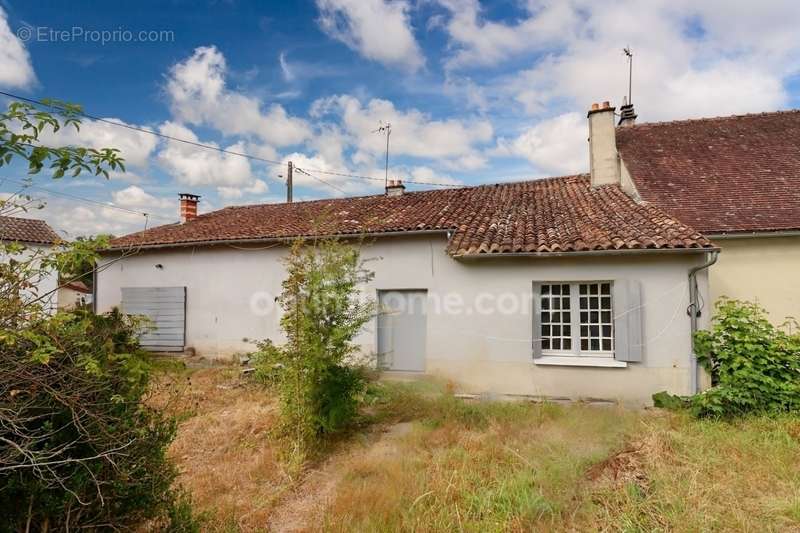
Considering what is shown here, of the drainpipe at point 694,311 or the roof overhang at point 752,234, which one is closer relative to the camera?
the drainpipe at point 694,311

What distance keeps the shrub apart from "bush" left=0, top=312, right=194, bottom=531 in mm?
2841

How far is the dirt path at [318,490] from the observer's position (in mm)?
4684

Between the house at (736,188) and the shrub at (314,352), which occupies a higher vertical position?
the house at (736,188)

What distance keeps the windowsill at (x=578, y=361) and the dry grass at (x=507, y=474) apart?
994 millimetres

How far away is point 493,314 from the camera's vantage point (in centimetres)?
957

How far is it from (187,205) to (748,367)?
1834 centimetres

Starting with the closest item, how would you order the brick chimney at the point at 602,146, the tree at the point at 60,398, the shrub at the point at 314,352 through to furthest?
the tree at the point at 60,398 < the shrub at the point at 314,352 < the brick chimney at the point at 602,146

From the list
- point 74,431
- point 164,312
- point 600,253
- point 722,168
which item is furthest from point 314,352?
point 722,168

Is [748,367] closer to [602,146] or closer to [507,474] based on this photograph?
[507,474]

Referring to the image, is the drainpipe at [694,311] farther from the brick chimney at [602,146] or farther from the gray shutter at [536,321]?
the brick chimney at [602,146]

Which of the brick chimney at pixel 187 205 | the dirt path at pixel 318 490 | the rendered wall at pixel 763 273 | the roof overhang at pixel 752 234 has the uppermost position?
the brick chimney at pixel 187 205

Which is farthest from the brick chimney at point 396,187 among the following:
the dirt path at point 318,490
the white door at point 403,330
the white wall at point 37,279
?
the white wall at point 37,279

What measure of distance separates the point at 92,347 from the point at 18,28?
6.36 m

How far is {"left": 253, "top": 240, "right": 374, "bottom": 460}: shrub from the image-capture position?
6.38 m
